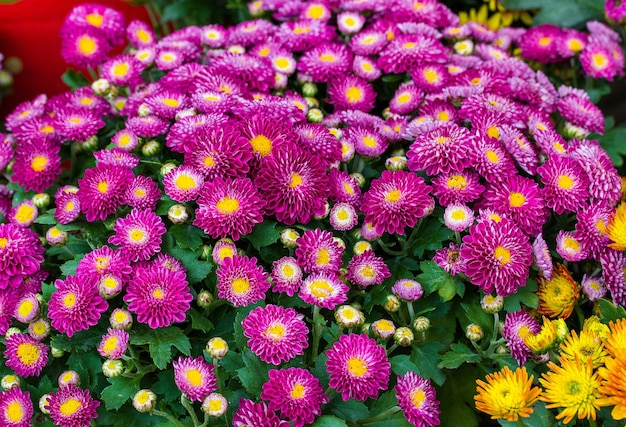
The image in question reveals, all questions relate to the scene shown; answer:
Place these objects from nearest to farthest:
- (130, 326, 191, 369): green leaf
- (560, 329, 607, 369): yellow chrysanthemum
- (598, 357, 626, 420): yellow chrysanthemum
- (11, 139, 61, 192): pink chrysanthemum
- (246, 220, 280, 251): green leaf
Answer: (598, 357, 626, 420): yellow chrysanthemum → (560, 329, 607, 369): yellow chrysanthemum → (130, 326, 191, 369): green leaf → (246, 220, 280, 251): green leaf → (11, 139, 61, 192): pink chrysanthemum

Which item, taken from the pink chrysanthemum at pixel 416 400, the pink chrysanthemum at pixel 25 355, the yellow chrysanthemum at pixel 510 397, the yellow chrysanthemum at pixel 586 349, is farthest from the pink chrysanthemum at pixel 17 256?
the yellow chrysanthemum at pixel 586 349

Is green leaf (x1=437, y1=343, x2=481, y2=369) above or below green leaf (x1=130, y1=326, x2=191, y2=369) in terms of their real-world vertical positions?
below

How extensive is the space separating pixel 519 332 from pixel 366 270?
29 cm

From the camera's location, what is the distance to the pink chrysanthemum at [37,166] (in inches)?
53.5

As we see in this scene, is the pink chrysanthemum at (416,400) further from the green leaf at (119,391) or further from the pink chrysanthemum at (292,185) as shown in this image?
the green leaf at (119,391)

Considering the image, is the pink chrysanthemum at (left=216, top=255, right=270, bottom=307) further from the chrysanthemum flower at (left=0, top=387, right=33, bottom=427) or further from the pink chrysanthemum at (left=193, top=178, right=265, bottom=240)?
the chrysanthemum flower at (left=0, top=387, right=33, bottom=427)

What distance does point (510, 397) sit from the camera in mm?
931

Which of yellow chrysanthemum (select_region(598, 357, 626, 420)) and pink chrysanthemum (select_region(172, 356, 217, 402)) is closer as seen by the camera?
yellow chrysanthemum (select_region(598, 357, 626, 420))

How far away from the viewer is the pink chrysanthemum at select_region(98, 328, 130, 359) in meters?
1.04

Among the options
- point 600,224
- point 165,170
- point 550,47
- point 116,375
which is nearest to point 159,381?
point 116,375

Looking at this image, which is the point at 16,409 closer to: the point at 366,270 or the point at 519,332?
the point at 366,270

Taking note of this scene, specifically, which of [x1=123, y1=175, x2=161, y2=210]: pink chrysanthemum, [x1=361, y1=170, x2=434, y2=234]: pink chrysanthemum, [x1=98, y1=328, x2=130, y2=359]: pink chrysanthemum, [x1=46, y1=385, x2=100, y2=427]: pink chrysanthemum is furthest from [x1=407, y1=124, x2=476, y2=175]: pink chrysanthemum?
[x1=46, y1=385, x2=100, y2=427]: pink chrysanthemum

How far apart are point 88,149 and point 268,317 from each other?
0.67m

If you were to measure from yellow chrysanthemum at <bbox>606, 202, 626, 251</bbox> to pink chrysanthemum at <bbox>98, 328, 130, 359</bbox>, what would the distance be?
35.0 inches
